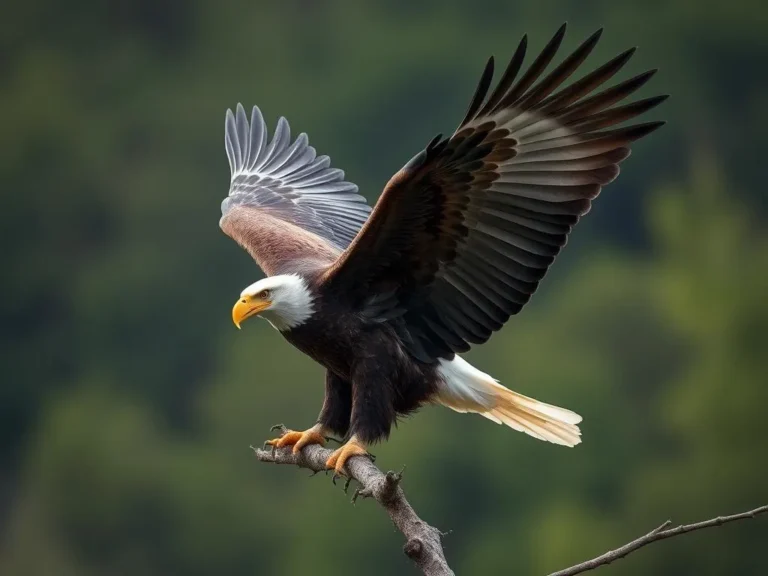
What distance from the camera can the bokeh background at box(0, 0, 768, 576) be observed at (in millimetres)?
29406

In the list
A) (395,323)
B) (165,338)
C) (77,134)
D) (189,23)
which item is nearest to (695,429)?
(165,338)

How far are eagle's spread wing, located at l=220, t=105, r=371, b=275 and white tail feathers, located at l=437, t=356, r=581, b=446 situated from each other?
28.8 inches

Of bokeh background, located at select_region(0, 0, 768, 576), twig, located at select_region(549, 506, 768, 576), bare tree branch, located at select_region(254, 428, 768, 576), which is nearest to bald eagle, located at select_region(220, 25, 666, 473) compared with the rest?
bare tree branch, located at select_region(254, 428, 768, 576)

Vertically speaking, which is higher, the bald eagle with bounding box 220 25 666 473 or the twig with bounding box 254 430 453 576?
the bald eagle with bounding box 220 25 666 473

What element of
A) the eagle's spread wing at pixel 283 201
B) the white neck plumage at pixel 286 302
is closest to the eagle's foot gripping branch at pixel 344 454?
the white neck plumage at pixel 286 302

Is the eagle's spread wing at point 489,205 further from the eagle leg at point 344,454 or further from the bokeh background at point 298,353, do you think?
the bokeh background at point 298,353

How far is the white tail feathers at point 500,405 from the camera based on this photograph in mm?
7484

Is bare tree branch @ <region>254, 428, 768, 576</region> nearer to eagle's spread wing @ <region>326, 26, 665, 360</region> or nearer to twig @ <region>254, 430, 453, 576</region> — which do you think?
twig @ <region>254, 430, 453, 576</region>

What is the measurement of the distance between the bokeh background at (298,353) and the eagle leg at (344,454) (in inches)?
680

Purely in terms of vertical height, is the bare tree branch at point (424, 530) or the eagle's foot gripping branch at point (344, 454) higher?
the eagle's foot gripping branch at point (344, 454)

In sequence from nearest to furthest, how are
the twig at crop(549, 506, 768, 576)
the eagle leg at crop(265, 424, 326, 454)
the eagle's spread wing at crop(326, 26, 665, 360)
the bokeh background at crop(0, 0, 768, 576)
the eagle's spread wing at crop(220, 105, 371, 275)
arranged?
1. the twig at crop(549, 506, 768, 576)
2. the eagle's spread wing at crop(326, 26, 665, 360)
3. the eagle leg at crop(265, 424, 326, 454)
4. the eagle's spread wing at crop(220, 105, 371, 275)
5. the bokeh background at crop(0, 0, 768, 576)

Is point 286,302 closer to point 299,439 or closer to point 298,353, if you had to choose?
point 299,439

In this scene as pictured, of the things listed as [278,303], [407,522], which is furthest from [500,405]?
[407,522]

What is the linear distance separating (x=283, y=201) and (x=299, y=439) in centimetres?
201
